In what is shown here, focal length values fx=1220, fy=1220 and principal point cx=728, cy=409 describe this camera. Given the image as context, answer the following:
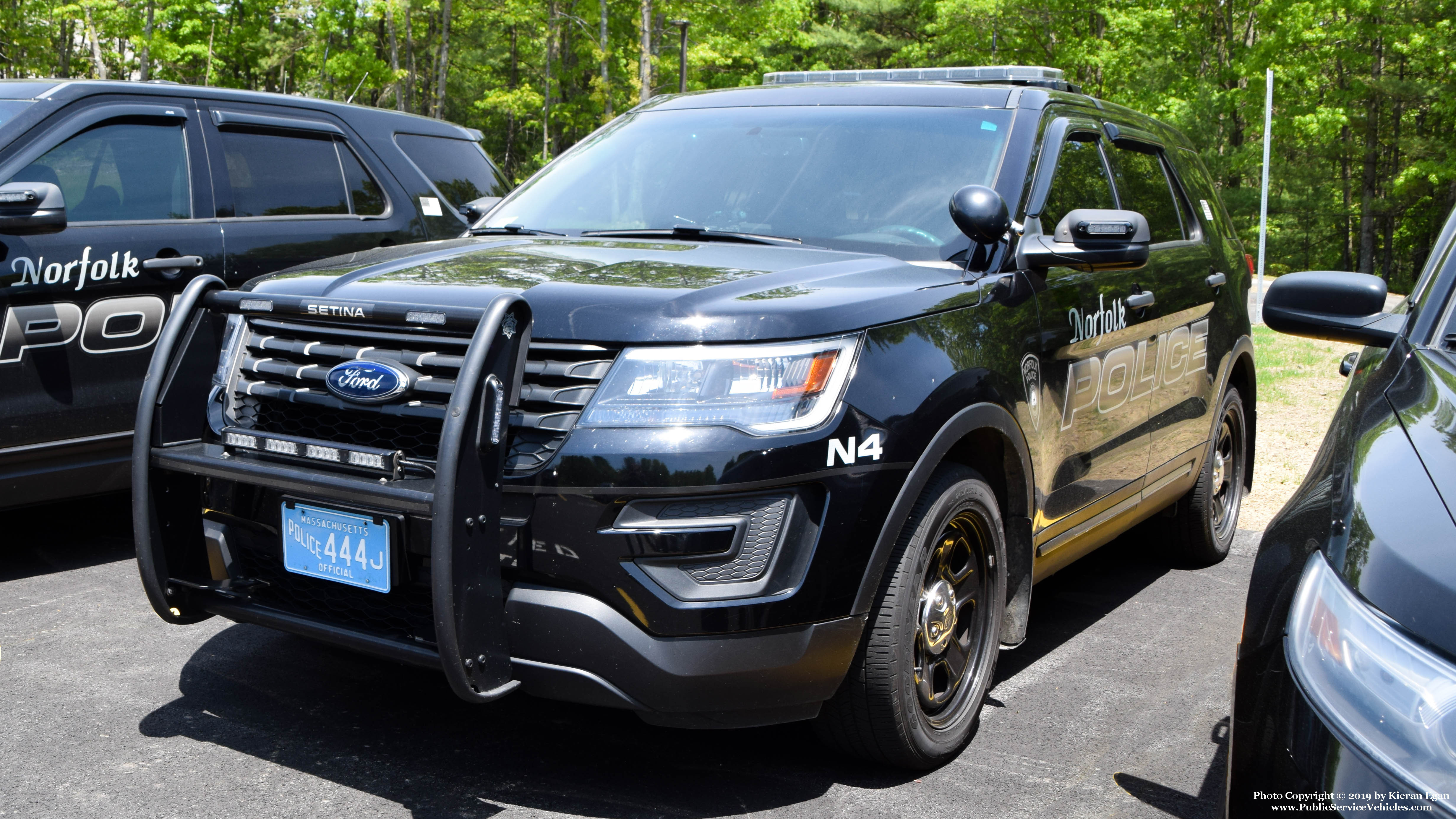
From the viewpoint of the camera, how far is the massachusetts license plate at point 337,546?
279 centimetres

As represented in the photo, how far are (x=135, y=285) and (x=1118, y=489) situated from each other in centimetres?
395

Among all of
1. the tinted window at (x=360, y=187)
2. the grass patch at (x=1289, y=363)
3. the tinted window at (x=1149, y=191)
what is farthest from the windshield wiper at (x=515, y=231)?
the grass patch at (x=1289, y=363)

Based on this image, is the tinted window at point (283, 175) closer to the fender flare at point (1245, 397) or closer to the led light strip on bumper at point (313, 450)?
the led light strip on bumper at point (313, 450)

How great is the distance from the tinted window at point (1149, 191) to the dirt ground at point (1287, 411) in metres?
1.07

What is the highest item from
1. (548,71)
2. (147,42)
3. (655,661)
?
(147,42)

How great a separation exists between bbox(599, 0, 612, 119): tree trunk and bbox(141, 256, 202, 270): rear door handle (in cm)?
2860

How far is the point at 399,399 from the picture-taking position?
9.23ft

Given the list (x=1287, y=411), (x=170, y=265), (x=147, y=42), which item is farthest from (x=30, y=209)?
(x=147, y=42)

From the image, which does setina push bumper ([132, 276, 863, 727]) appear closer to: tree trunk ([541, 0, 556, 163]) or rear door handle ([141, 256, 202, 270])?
rear door handle ([141, 256, 202, 270])

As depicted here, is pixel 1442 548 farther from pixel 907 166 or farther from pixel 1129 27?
pixel 1129 27

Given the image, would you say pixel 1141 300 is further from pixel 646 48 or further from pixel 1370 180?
pixel 1370 180

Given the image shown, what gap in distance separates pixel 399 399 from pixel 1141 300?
8.91ft

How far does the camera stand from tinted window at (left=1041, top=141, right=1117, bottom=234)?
3906 millimetres

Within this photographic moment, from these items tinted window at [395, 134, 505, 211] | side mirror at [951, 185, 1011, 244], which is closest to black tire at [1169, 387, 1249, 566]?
side mirror at [951, 185, 1011, 244]
